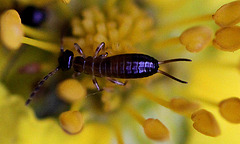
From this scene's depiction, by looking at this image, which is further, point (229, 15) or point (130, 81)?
point (130, 81)

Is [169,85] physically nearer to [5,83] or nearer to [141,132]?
[141,132]

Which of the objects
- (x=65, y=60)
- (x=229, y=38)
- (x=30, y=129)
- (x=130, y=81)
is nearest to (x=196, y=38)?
(x=229, y=38)

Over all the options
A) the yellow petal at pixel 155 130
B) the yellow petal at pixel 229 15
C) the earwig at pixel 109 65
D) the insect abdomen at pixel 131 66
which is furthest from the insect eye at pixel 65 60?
the yellow petal at pixel 229 15

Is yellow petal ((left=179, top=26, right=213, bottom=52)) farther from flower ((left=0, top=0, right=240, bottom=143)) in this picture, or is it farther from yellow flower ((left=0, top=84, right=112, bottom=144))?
yellow flower ((left=0, top=84, right=112, bottom=144))

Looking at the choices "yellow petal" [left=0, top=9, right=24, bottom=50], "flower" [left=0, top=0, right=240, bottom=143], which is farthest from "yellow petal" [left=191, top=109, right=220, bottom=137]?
"yellow petal" [left=0, top=9, right=24, bottom=50]

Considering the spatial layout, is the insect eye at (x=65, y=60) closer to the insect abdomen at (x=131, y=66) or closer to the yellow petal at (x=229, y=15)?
the insect abdomen at (x=131, y=66)

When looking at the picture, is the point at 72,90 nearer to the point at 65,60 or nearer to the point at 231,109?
the point at 65,60
